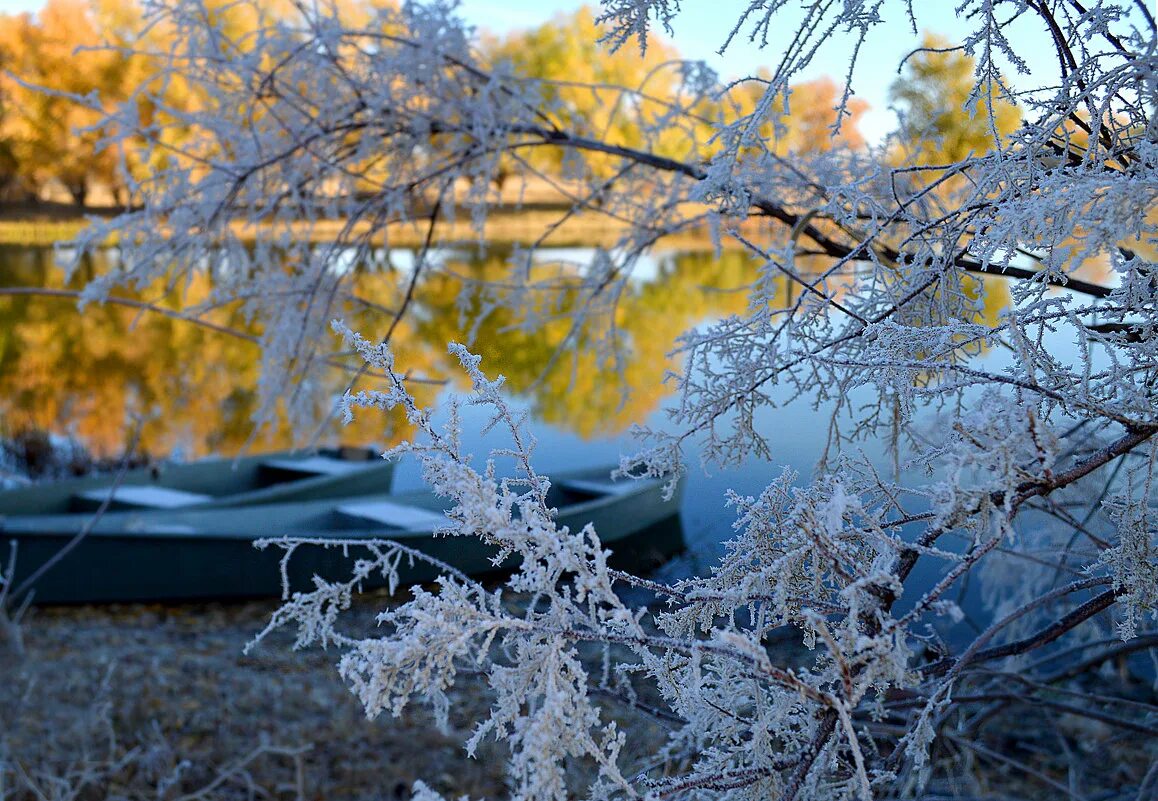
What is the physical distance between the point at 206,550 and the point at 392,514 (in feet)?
4.85

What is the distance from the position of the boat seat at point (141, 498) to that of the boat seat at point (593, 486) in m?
3.18

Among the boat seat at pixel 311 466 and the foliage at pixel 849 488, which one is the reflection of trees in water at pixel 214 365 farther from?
the foliage at pixel 849 488

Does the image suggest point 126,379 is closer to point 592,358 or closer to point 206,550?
point 592,358

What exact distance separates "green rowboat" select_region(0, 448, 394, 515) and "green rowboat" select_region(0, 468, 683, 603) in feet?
2.04

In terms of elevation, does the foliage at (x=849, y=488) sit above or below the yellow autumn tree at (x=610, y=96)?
below

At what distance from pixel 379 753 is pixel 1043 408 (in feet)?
14.5

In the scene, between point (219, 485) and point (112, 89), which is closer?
point (219, 485)

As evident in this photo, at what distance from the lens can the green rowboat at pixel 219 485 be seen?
8.53 m

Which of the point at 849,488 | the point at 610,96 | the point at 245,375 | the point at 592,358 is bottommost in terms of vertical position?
the point at 245,375

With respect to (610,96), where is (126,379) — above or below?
below

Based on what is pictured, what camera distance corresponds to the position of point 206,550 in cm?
738

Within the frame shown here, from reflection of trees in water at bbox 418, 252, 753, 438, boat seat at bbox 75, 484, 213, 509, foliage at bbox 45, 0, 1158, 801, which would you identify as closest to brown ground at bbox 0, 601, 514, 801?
boat seat at bbox 75, 484, 213, 509

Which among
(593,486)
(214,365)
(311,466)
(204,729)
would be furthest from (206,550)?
(214,365)

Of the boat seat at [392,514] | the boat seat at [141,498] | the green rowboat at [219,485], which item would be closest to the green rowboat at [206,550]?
the boat seat at [392,514]
